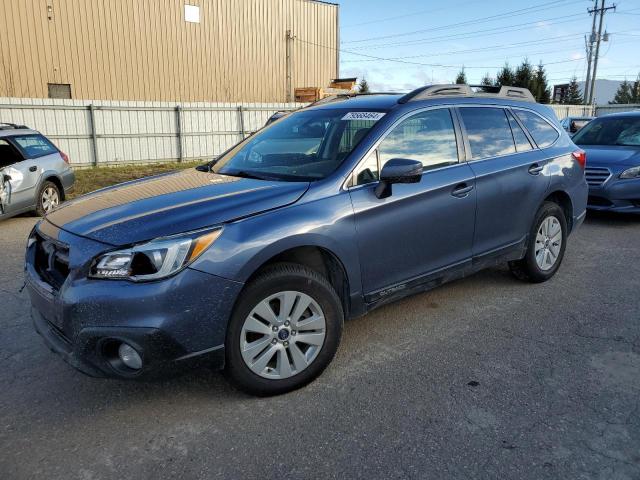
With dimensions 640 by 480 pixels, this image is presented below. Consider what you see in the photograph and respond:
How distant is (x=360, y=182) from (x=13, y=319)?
299 cm

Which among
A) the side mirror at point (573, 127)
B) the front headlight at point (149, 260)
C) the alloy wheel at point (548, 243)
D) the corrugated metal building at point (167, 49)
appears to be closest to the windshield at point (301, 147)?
the front headlight at point (149, 260)

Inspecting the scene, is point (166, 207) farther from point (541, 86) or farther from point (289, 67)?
point (541, 86)

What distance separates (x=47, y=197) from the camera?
8.93 metres

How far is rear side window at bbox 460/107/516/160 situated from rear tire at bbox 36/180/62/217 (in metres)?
6.97

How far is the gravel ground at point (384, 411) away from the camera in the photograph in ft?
8.25

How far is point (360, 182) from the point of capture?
3434mm

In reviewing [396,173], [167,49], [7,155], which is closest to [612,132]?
[396,173]

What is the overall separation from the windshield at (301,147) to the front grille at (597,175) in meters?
5.26

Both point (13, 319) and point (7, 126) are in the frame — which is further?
point (7, 126)

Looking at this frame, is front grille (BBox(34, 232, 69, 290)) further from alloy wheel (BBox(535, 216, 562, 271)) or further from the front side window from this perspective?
alloy wheel (BBox(535, 216, 562, 271))

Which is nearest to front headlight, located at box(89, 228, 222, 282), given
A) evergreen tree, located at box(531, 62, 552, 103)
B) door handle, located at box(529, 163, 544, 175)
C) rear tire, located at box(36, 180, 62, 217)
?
door handle, located at box(529, 163, 544, 175)

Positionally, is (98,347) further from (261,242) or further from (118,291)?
(261,242)

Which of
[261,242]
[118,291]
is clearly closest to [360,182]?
[261,242]

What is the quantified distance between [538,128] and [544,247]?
43.0 inches
